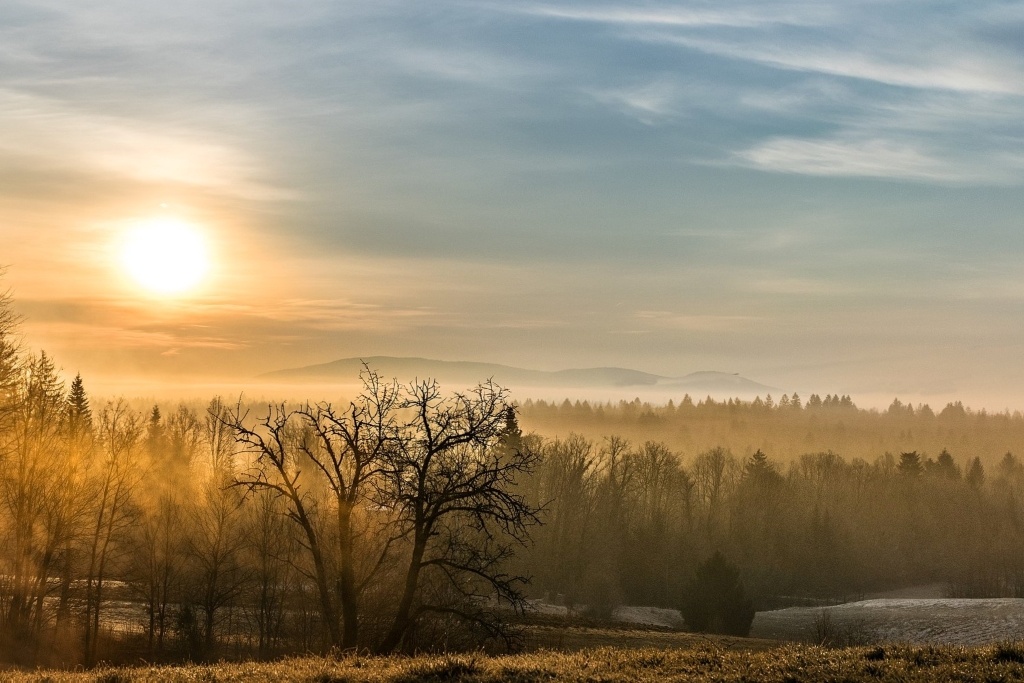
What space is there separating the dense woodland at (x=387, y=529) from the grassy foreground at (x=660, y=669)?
259 inches

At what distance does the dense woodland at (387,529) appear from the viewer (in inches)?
1059

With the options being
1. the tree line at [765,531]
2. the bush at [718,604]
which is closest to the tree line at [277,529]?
the bush at [718,604]

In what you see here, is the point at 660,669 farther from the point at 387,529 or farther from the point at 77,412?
the point at 77,412

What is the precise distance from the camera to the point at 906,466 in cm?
14325

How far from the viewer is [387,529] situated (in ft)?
127

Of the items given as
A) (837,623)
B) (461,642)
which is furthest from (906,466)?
(461,642)

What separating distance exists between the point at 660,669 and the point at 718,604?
51.6m

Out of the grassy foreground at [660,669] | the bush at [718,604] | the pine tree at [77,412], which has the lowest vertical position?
the bush at [718,604]

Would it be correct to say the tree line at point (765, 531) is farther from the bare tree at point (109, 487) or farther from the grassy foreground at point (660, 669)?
the grassy foreground at point (660, 669)

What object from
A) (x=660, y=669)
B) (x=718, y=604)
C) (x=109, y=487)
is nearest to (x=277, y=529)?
(x=109, y=487)

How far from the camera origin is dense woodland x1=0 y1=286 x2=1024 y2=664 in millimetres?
26891

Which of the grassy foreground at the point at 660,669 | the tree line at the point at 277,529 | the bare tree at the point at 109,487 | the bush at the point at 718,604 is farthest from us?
the bush at the point at 718,604

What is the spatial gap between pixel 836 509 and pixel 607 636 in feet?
334

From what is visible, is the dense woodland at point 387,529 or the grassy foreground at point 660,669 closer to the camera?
the grassy foreground at point 660,669
